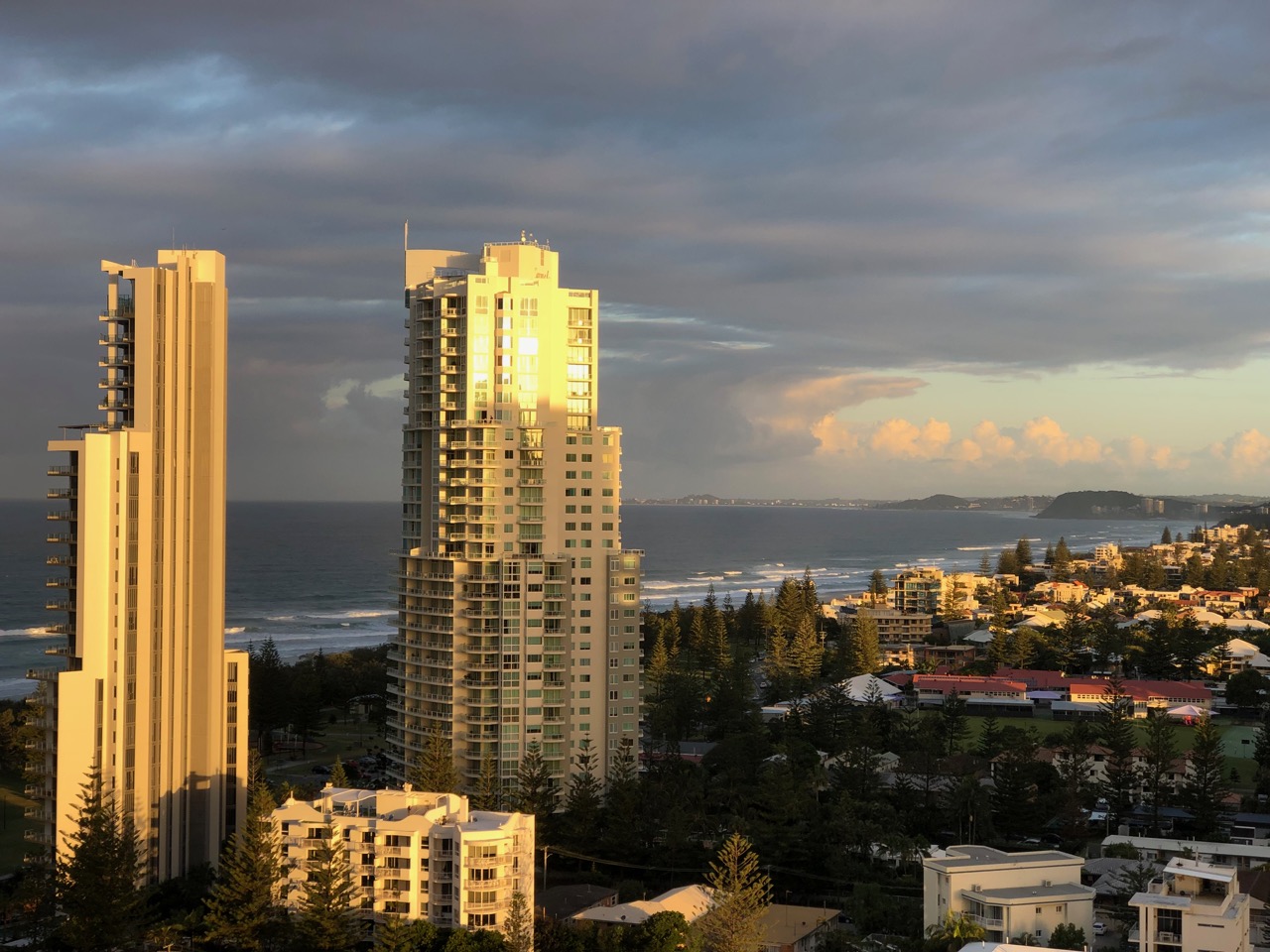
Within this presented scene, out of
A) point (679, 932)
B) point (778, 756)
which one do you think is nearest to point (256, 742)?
point (778, 756)

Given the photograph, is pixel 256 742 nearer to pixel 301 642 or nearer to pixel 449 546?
pixel 449 546

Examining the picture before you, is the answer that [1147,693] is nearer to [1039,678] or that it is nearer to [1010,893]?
[1039,678]

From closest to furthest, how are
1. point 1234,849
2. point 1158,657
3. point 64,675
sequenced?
1. point 64,675
2. point 1234,849
3. point 1158,657

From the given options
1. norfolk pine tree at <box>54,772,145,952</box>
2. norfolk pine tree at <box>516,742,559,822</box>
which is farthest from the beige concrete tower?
norfolk pine tree at <box>516,742,559,822</box>

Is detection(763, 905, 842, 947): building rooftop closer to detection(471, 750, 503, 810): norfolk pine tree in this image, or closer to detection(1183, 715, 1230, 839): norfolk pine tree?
detection(471, 750, 503, 810): norfolk pine tree

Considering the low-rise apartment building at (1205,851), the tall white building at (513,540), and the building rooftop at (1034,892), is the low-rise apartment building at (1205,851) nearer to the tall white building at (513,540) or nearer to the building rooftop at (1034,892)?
the building rooftop at (1034,892)

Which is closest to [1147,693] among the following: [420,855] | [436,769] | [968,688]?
[968,688]
